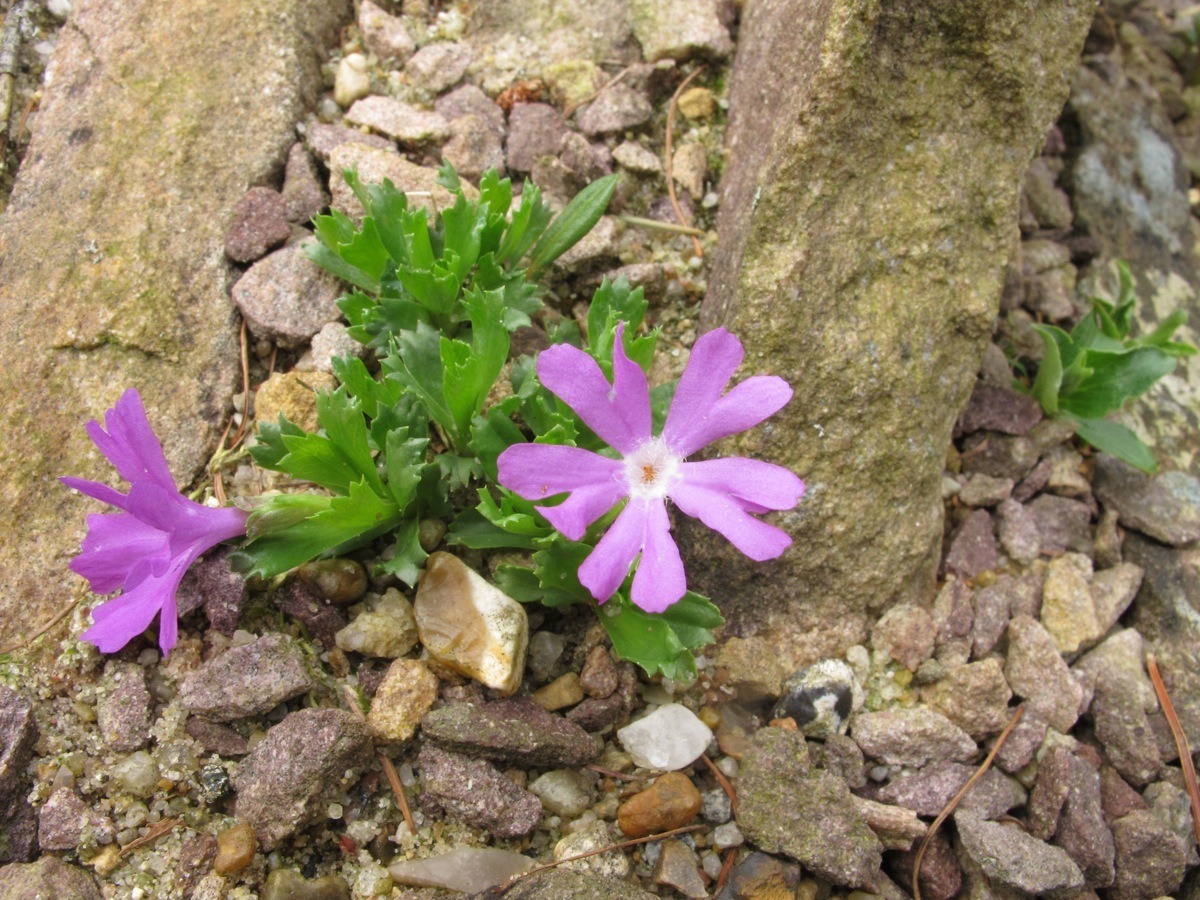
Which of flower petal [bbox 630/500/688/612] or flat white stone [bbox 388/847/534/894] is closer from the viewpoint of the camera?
flower petal [bbox 630/500/688/612]

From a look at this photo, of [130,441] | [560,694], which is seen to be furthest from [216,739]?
[560,694]

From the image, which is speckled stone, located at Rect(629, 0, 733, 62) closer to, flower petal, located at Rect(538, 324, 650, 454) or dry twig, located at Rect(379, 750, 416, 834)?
flower petal, located at Rect(538, 324, 650, 454)

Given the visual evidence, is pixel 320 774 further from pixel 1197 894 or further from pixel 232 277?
pixel 1197 894

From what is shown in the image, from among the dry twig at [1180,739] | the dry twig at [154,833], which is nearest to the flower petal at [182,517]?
the dry twig at [154,833]

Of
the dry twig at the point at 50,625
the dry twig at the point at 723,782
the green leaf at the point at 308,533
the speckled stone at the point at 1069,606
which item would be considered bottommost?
the dry twig at the point at 723,782

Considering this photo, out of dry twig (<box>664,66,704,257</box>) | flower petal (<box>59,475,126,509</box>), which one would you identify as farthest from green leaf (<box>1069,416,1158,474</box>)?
flower petal (<box>59,475,126,509</box>)

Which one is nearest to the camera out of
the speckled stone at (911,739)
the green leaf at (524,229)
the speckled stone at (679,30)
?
the speckled stone at (911,739)

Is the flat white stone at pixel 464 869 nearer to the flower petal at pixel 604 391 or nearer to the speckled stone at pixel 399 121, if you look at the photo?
the flower petal at pixel 604 391
